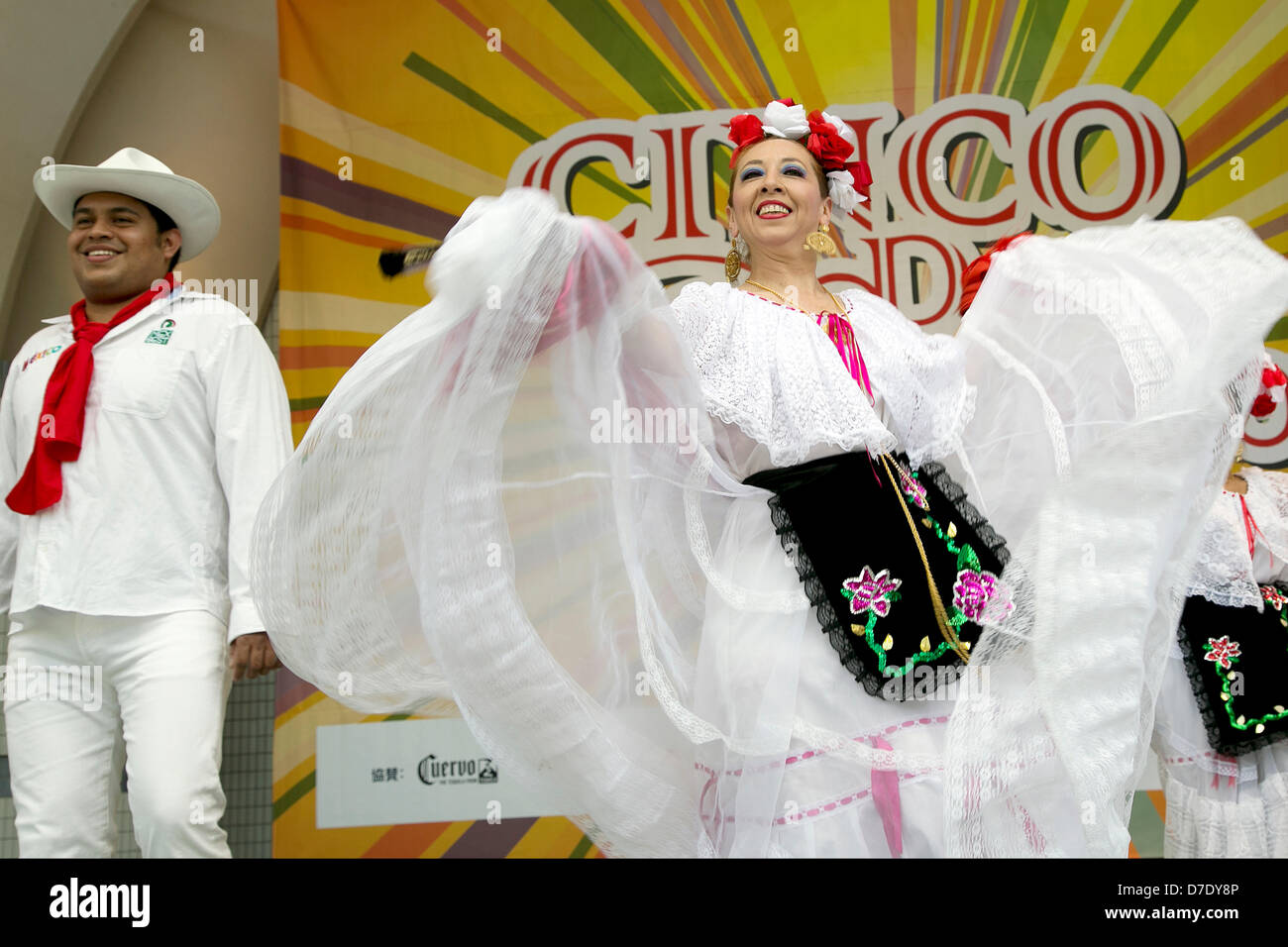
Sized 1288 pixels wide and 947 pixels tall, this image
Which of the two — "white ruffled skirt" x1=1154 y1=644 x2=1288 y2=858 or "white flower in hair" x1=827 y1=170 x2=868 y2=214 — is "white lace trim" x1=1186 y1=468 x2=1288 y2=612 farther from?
"white flower in hair" x1=827 y1=170 x2=868 y2=214

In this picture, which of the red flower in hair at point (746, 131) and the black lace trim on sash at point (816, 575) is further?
the red flower in hair at point (746, 131)

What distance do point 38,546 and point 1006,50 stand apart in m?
3.14

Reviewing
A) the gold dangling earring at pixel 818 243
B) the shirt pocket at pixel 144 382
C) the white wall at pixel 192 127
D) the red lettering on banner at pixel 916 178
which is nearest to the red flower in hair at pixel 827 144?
the gold dangling earring at pixel 818 243

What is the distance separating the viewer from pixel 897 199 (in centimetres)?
397

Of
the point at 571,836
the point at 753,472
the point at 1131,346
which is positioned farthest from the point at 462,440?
the point at 571,836

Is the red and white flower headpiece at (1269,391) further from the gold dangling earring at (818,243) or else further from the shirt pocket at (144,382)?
the shirt pocket at (144,382)

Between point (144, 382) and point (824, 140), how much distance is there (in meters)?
1.45

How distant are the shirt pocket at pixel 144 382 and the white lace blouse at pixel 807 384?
113 centimetres

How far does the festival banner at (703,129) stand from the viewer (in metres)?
3.87

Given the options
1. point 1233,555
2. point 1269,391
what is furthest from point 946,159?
point 1233,555

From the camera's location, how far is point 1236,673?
109 inches

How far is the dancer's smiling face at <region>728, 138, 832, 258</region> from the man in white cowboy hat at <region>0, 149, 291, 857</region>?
1072 millimetres
